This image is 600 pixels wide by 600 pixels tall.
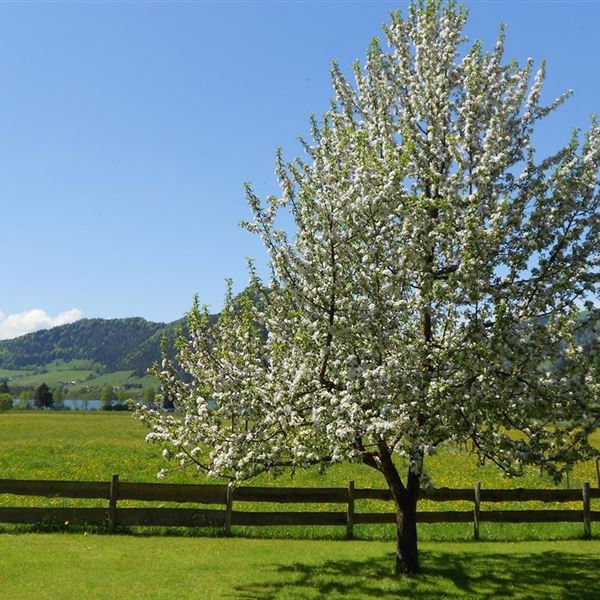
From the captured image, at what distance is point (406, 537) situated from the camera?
16188 mm

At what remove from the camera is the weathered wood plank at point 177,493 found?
69.3ft

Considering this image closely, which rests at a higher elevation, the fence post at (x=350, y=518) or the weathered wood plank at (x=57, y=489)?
the weathered wood plank at (x=57, y=489)

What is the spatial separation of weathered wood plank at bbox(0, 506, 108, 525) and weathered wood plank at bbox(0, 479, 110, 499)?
1.54 feet

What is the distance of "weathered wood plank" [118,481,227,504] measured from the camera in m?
21.1

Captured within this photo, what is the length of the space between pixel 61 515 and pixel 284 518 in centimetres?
737

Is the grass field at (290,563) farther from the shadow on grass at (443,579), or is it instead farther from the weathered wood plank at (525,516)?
the weathered wood plank at (525,516)

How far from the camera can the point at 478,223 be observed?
41.6 feet

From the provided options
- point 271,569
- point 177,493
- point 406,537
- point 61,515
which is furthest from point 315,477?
point 406,537

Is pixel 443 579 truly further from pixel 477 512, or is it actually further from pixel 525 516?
pixel 525 516

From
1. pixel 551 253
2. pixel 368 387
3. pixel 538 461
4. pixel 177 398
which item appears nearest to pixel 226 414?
pixel 177 398

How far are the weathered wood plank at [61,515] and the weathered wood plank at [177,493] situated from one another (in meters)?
0.92

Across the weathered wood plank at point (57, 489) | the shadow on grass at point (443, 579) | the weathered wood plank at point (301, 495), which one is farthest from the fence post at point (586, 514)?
the weathered wood plank at point (57, 489)

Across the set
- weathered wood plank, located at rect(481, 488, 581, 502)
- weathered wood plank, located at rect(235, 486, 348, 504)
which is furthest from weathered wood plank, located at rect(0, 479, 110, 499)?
weathered wood plank, located at rect(481, 488, 581, 502)

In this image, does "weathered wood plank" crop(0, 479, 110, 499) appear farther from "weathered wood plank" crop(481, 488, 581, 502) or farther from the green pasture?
"weathered wood plank" crop(481, 488, 581, 502)
